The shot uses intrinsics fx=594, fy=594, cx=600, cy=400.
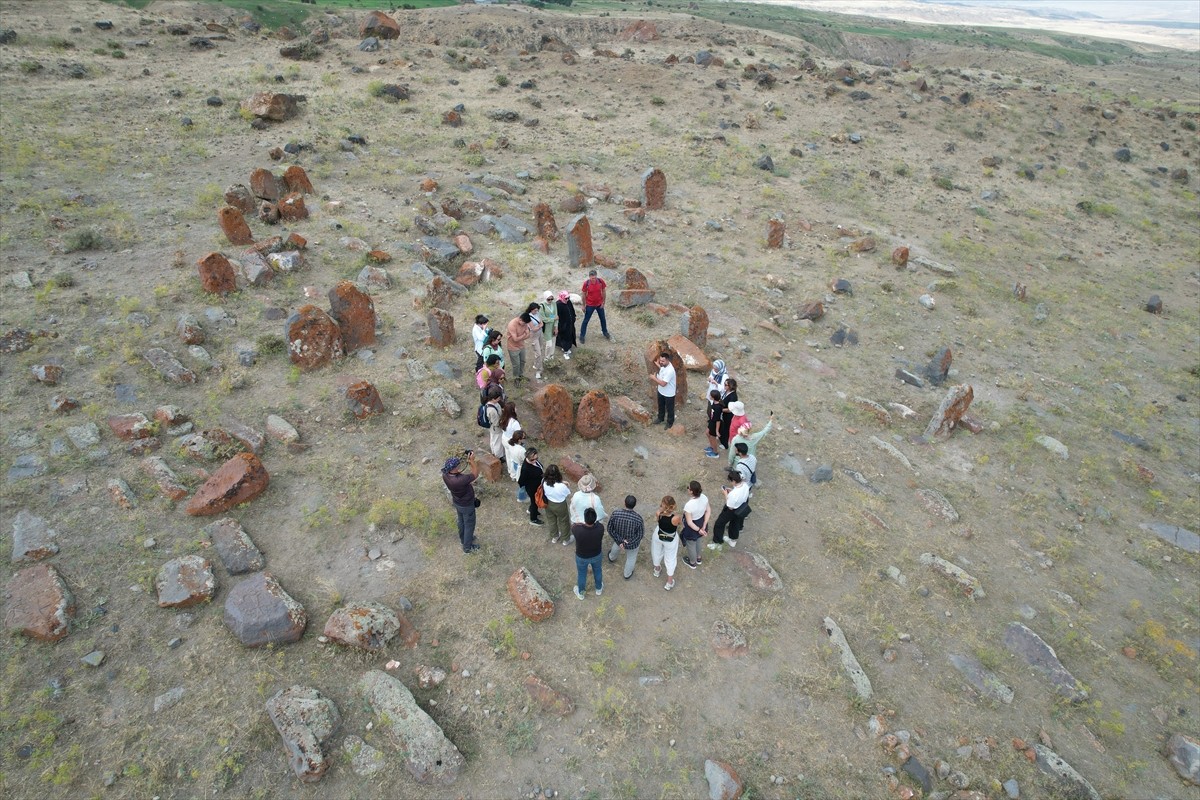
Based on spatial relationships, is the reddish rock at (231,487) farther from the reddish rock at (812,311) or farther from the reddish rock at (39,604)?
the reddish rock at (812,311)

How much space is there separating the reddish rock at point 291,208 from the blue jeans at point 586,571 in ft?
45.4

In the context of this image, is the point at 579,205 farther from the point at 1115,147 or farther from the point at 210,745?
the point at 1115,147

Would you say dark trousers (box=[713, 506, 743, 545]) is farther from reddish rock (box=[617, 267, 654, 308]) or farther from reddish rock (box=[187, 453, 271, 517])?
reddish rock (box=[617, 267, 654, 308])

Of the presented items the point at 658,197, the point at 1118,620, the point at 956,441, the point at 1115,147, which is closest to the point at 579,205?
the point at 658,197

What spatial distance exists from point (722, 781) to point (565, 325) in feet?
28.0

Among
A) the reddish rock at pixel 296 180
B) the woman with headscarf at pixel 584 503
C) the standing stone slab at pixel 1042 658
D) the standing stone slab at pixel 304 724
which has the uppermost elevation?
the reddish rock at pixel 296 180

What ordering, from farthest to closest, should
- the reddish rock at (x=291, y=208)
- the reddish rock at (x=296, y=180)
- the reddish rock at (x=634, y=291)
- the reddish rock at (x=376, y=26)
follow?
the reddish rock at (x=376, y=26)
the reddish rock at (x=296, y=180)
the reddish rock at (x=291, y=208)
the reddish rock at (x=634, y=291)

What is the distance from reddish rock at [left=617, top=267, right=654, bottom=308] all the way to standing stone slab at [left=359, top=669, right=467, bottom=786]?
1020 centimetres

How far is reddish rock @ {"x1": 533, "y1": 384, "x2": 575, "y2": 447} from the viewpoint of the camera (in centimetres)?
1005

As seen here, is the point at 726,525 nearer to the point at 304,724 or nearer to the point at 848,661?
the point at 848,661

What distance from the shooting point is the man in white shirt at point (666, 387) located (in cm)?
1055

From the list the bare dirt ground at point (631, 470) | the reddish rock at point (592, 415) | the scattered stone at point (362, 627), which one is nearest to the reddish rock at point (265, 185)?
the bare dirt ground at point (631, 470)

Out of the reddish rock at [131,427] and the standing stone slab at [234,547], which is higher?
the reddish rock at [131,427]

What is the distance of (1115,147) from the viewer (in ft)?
101
